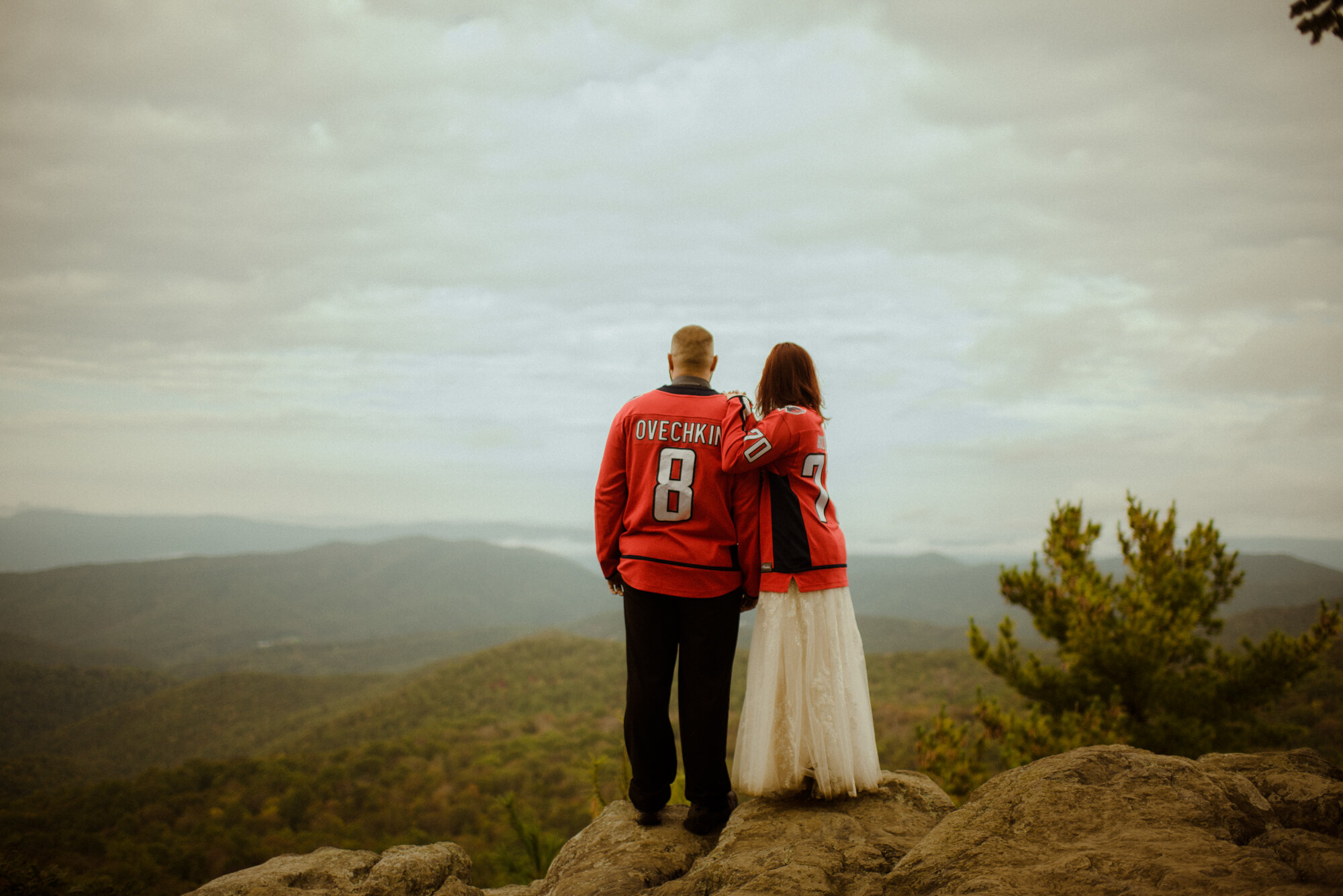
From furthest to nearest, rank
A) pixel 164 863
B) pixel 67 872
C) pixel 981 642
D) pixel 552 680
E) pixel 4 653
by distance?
pixel 4 653
pixel 552 680
pixel 164 863
pixel 981 642
pixel 67 872

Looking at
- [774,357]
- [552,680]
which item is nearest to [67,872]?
[774,357]

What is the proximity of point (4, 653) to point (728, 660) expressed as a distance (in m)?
127

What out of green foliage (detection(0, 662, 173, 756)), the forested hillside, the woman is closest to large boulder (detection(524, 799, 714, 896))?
the woman

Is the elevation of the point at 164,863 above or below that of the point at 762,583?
below

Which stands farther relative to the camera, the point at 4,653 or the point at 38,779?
the point at 4,653

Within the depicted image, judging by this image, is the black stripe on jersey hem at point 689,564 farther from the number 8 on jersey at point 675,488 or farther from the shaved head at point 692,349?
the shaved head at point 692,349

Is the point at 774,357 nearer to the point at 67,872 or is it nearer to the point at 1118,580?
the point at 67,872

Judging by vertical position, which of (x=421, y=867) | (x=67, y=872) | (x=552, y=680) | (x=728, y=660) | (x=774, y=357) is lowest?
(x=552, y=680)

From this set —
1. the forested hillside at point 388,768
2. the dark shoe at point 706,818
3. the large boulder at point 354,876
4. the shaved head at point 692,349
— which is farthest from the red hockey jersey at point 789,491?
the large boulder at point 354,876

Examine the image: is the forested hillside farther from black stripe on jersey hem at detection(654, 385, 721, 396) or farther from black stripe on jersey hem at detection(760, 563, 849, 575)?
black stripe on jersey hem at detection(654, 385, 721, 396)

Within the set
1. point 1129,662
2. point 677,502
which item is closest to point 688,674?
point 677,502

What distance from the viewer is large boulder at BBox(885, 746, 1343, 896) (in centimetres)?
257

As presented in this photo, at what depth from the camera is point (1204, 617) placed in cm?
1228

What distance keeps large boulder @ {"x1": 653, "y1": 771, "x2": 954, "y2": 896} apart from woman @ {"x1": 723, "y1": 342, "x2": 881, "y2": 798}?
0.54 ft
